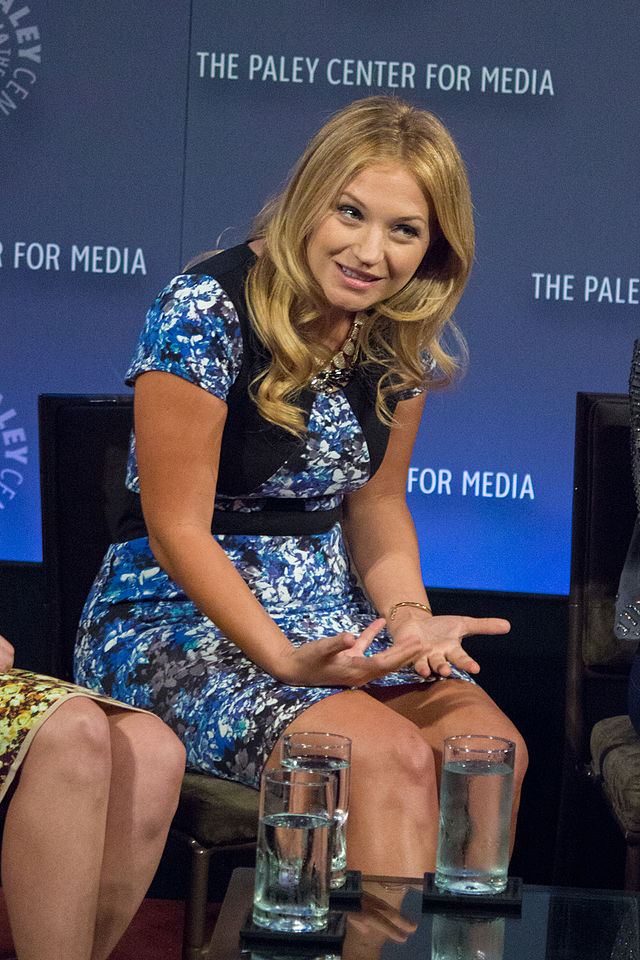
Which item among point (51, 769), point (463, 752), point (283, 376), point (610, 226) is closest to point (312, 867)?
point (463, 752)

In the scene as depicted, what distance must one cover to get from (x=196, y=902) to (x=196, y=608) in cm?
43

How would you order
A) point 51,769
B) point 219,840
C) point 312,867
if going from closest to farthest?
point 312,867, point 51,769, point 219,840

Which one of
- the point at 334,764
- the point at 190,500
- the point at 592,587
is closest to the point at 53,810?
the point at 334,764

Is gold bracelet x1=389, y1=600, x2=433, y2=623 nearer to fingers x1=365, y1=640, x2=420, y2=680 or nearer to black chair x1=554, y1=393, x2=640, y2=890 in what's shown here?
fingers x1=365, y1=640, x2=420, y2=680

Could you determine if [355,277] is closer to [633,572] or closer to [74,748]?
[633,572]

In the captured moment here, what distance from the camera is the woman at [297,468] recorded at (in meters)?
1.76

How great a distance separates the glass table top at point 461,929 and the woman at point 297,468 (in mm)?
354

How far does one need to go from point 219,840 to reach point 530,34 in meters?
2.38

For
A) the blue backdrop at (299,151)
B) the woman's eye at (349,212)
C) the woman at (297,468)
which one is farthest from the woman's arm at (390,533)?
the blue backdrop at (299,151)

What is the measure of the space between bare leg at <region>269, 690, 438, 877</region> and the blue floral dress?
0.10 meters

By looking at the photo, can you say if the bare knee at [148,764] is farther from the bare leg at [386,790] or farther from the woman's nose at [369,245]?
the woman's nose at [369,245]

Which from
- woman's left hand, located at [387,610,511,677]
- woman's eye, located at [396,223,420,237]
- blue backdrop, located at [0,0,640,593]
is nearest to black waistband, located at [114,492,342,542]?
woman's left hand, located at [387,610,511,677]

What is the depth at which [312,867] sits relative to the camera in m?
1.19

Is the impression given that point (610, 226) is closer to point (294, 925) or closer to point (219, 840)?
point (219, 840)
